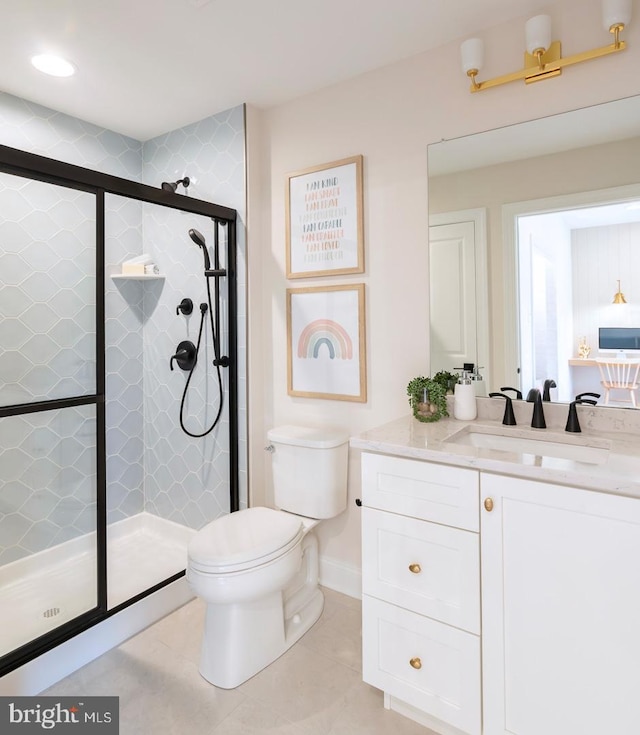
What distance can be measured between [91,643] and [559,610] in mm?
1724

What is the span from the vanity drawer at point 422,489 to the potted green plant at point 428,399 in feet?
1.29

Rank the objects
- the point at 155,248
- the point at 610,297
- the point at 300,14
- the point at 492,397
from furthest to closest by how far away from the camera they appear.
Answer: the point at 155,248 → the point at 492,397 → the point at 300,14 → the point at 610,297

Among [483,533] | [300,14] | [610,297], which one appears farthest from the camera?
[300,14]

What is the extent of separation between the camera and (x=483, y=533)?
1312 mm

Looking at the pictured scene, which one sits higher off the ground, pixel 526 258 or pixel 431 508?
pixel 526 258

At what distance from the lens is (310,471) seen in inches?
81.6

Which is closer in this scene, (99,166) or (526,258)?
(526,258)

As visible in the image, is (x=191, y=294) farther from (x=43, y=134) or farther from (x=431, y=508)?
(x=431, y=508)

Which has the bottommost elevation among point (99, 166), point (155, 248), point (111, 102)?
point (155, 248)

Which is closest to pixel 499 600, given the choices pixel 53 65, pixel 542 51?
pixel 542 51

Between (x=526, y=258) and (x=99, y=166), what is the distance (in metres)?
2.38

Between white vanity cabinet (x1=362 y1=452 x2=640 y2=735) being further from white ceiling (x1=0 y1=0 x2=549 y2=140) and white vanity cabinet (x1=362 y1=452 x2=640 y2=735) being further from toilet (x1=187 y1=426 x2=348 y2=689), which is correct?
white ceiling (x1=0 y1=0 x2=549 y2=140)

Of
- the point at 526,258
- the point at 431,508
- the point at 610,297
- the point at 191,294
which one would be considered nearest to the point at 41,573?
the point at 191,294

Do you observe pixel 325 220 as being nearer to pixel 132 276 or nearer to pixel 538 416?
pixel 132 276
